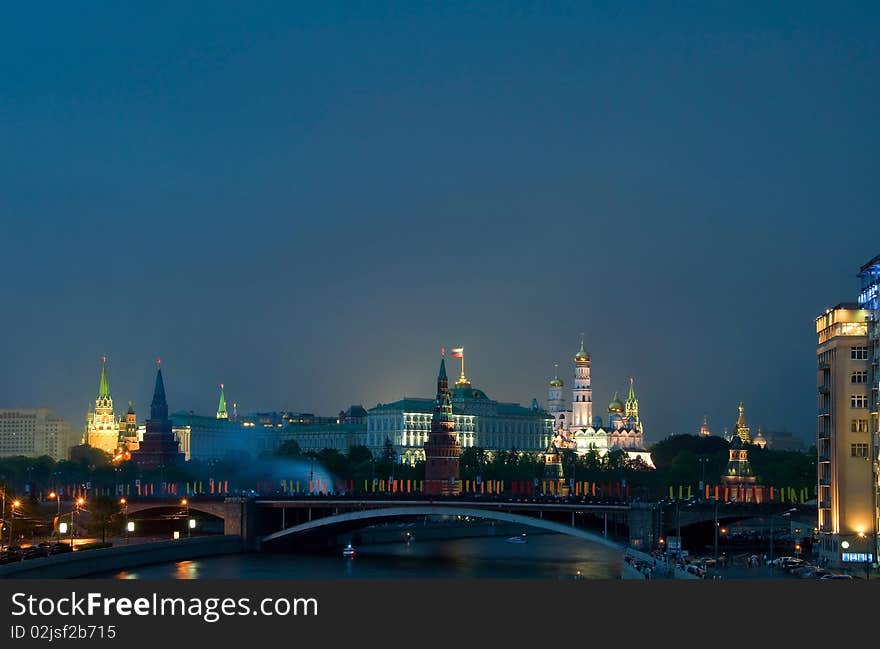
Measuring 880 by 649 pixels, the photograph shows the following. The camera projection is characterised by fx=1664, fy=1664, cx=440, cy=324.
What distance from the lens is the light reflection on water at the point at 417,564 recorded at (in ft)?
393

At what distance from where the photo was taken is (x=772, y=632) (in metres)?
55.2

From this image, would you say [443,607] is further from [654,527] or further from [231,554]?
[231,554]

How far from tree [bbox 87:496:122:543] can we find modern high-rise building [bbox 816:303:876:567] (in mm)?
69857

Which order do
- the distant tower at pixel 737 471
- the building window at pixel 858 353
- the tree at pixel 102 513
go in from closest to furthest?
1. the building window at pixel 858 353
2. the tree at pixel 102 513
3. the distant tower at pixel 737 471

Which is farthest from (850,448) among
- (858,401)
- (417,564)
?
(417,564)

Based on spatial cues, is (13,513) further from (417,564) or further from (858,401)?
(858,401)

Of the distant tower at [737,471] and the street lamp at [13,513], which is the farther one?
the distant tower at [737,471]

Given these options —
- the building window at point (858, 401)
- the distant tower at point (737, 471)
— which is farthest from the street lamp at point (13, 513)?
the distant tower at point (737, 471)

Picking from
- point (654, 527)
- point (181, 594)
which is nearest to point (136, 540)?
point (654, 527)

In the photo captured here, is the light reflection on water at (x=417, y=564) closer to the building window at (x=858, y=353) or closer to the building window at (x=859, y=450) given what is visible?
the building window at (x=859, y=450)

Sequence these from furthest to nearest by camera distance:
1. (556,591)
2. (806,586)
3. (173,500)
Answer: (173,500)
(806,586)
(556,591)

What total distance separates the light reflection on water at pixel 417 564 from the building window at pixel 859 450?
23.2m

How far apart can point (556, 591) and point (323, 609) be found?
30.5 feet

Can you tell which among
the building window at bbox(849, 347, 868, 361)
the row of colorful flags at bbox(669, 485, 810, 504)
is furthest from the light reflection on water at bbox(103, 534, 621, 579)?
the building window at bbox(849, 347, 868, 361)
